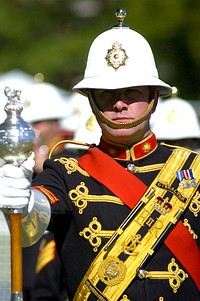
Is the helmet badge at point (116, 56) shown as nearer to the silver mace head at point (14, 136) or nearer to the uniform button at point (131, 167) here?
the uniform button at point (131, 167)

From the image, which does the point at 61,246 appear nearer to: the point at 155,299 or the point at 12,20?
the point at 155,299

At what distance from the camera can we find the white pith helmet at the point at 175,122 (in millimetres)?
13125

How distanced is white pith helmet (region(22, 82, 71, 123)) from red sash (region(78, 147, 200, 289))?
7309 mm

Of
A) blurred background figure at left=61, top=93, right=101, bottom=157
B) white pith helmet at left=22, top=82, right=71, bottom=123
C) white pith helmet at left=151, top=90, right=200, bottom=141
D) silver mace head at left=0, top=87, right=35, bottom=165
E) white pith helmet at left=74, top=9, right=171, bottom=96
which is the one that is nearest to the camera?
silver mace head at left=0, top=87, right=35, bottom=165

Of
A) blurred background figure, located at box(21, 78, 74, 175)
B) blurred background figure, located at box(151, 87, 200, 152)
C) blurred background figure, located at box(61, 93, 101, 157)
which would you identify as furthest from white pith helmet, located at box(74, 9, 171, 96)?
blurred background figure, located at box(21, 78, 74, 175)

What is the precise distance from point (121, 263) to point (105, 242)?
15 cm

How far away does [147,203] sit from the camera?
336 inches

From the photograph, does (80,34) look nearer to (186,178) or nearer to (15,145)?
(186,178)

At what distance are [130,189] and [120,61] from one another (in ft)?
2.36

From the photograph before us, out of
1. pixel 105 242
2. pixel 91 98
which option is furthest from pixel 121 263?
pixel 91 98

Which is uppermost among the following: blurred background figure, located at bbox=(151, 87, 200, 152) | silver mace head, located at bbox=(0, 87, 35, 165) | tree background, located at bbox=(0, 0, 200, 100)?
silver mace head, located at bbox=(0, 87, 35, 165)

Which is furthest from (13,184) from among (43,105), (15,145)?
(43,105)

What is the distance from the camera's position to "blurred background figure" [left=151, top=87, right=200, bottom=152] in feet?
42.7

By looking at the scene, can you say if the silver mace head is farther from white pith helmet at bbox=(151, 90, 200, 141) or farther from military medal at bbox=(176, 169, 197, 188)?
white pith helmet at bbox=(151, 90, 200, 141)
